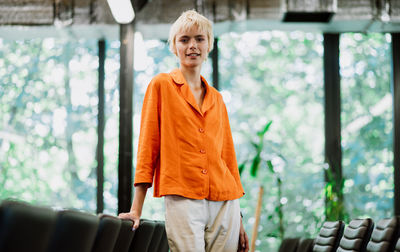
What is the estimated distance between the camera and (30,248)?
725mm

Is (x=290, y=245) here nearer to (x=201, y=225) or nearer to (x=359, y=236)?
(x=359, y=236)

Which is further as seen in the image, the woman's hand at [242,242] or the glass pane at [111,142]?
the glass pane at [111,142]

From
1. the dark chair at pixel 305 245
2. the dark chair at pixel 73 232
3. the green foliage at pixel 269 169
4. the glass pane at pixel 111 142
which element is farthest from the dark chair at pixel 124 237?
the glass pane at pixel 111 142

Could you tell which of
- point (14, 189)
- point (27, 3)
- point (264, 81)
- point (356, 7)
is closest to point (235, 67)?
point (264, 81)

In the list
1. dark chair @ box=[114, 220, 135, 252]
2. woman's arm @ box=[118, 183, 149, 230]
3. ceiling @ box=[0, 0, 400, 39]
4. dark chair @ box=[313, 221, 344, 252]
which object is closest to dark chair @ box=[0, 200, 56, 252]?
dark chair @ box=[114, 220, 135, 252]

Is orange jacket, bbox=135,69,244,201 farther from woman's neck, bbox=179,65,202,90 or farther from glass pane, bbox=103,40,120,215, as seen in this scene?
glass pane, bbox=103,40,120,215

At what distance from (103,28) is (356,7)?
257 centimetres

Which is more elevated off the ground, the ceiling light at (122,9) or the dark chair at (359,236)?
the ceiling light at (122,9)

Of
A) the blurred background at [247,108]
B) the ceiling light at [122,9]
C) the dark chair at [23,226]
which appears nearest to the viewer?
the dark chair at [23,226]

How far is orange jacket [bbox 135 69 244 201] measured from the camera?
1.51 m

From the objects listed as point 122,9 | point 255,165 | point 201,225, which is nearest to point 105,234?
point 201,225

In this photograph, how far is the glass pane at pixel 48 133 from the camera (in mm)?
5527

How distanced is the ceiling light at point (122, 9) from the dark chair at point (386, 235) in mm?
2812

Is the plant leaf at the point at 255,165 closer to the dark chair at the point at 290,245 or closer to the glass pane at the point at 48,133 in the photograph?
the dark chair at the point at 290,245
